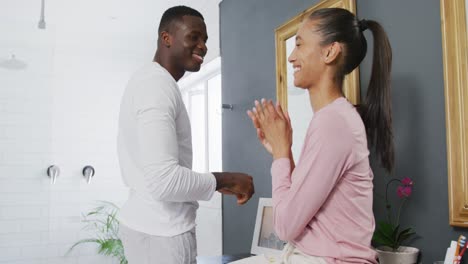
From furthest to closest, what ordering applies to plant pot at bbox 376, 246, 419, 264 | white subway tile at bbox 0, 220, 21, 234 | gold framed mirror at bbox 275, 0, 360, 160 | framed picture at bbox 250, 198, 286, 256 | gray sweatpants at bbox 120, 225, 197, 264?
white subway tile at bbox 0, 220, 21, 234
framed picture at bbox 250, 198, 286, 256
gold framed mirror at bbox 275, 0, 360, 160
plant pot at bbox 376, 246, 419, 264
gray sweatpants at bbox 120, 225, 197, 264

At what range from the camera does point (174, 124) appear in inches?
39.7

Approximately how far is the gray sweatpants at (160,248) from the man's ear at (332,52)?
56cm

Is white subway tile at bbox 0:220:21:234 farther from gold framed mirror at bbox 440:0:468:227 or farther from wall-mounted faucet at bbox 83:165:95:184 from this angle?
gold framed mirror at bbox 440:0:468:227

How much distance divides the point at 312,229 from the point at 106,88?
11.8ft

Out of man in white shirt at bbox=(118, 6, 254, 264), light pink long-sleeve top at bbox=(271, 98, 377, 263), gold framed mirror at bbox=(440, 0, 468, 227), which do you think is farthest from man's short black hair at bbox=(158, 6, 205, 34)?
gold framed mirror at bbox=(440, 0, 468, 227)

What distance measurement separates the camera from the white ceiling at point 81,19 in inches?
120

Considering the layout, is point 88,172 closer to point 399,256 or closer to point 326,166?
point 399,256

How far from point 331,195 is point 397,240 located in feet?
1.66

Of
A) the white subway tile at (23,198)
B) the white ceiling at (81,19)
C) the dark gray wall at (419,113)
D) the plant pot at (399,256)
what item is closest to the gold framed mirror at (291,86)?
the dark gray wall at (419,113)

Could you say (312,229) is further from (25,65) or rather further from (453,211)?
(25,65)

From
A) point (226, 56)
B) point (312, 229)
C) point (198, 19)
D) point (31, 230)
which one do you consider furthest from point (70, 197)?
point (312, 229)

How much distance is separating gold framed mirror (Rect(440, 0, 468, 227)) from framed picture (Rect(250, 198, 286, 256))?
0.94 m

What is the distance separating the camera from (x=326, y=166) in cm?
78

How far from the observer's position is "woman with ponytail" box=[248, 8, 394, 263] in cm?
78
